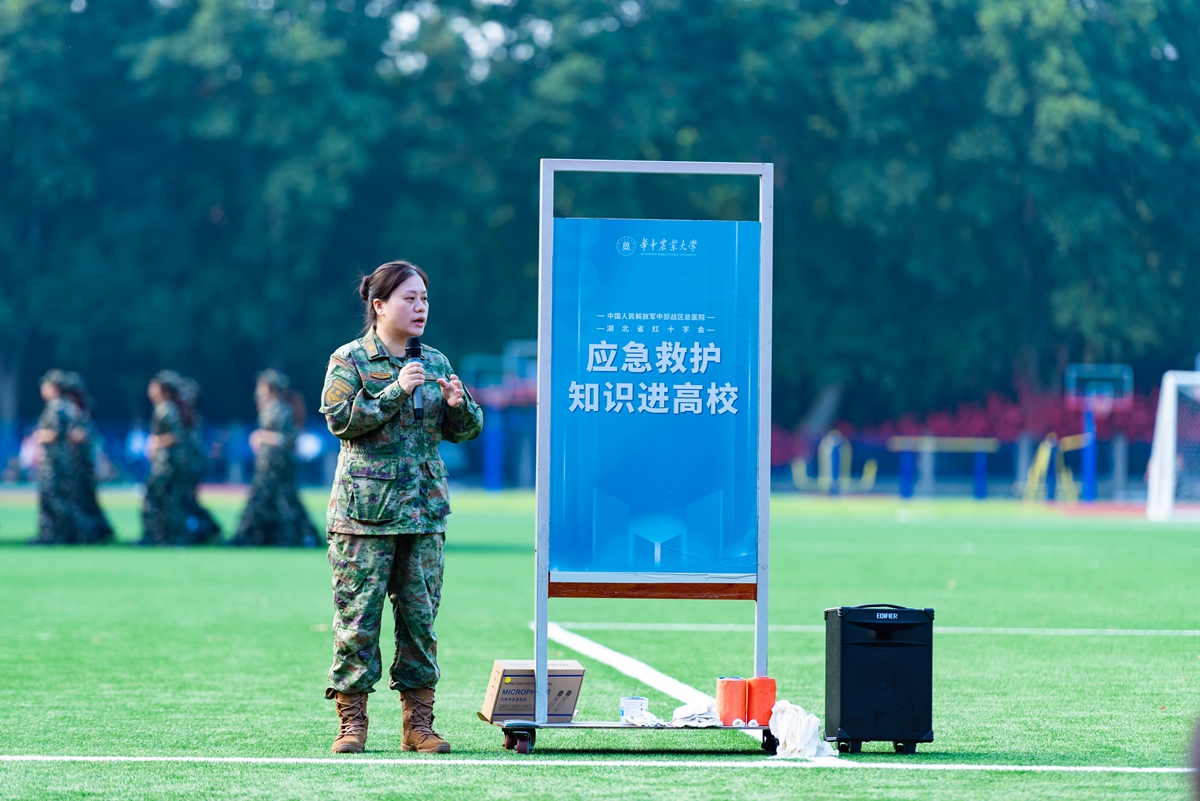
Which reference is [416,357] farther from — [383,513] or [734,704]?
[734,704]

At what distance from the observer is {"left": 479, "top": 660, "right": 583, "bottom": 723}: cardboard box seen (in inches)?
276

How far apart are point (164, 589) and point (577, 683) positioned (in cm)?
905

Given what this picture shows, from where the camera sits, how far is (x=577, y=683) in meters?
7.13

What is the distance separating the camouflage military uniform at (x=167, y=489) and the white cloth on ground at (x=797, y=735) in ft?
50.8

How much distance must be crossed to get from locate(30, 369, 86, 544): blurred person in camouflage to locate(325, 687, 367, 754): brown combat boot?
49.3 feet

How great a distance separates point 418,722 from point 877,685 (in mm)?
1794

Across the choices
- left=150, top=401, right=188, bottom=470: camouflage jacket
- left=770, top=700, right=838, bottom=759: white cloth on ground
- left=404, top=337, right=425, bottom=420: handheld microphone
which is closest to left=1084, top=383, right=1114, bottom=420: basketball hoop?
left=150, top=401, right=188, bottom=470: camouflage jacket

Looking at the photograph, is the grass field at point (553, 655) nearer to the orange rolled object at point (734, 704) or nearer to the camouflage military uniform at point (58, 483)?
the orange rolled object at point (734, 704)

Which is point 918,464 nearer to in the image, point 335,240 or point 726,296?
point 335,240

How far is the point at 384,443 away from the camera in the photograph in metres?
6.84

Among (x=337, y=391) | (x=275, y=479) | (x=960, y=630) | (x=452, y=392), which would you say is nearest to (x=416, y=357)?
(x=452, y=392)

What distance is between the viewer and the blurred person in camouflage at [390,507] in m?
6.79

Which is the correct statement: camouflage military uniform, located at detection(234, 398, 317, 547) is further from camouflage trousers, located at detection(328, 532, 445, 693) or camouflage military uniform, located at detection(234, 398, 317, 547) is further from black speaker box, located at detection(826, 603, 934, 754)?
black speaker box, located at detection(826, 603, 934, 754)

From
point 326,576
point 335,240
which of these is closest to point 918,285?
point 335,240
